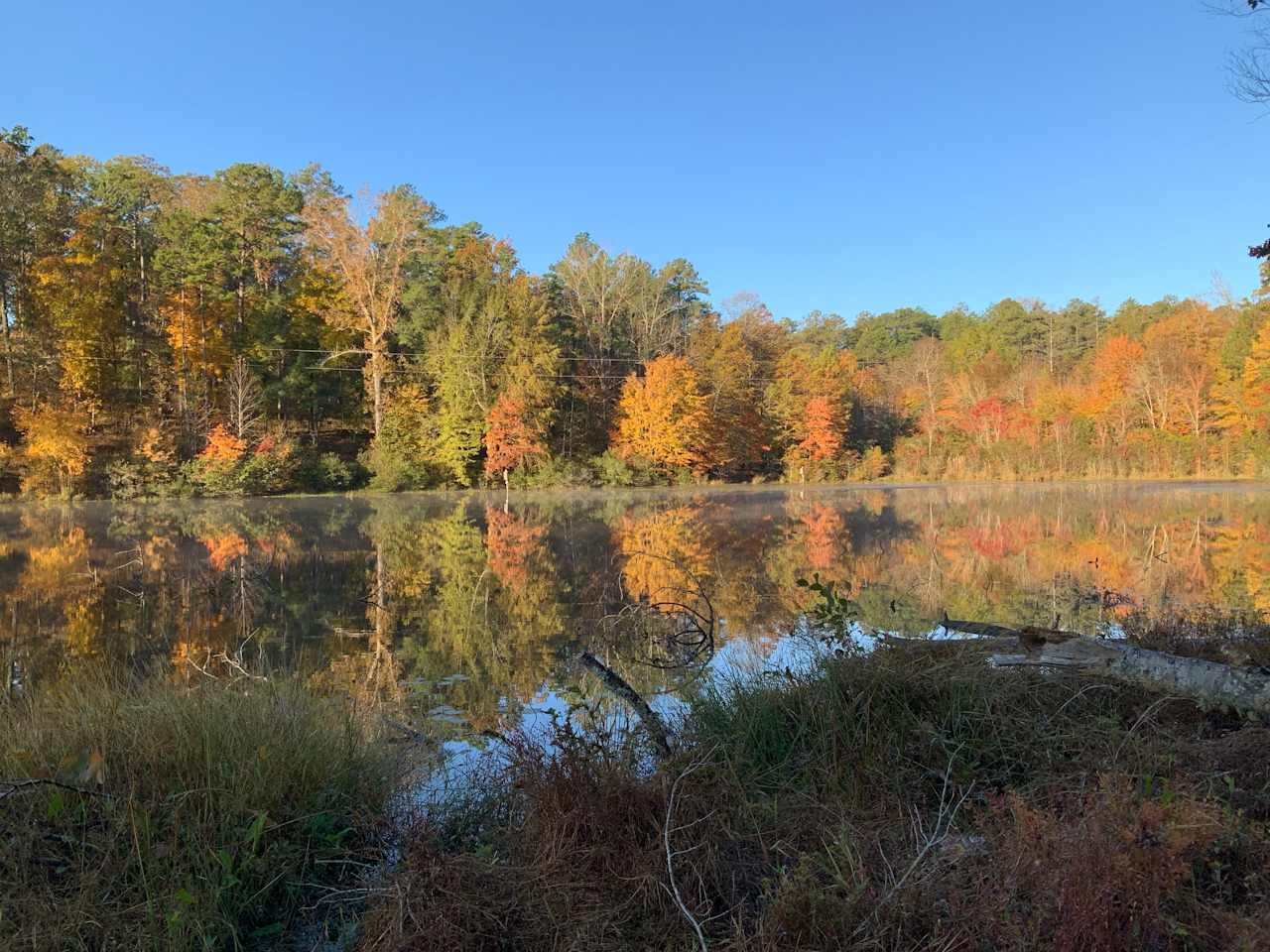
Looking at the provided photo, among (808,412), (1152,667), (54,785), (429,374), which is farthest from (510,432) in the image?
(54,785)

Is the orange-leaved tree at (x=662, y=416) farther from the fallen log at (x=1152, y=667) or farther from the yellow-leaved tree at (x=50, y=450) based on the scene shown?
the fallen log at (x=1152, y=667)

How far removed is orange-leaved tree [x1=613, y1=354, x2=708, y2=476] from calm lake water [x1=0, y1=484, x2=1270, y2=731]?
1742 cm

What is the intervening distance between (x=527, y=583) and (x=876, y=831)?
8.55 meters

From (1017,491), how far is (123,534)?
100ft

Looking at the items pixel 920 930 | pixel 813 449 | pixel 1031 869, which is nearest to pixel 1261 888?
pixel 1031 869

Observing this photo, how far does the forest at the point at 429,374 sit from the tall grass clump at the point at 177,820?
97.8 feet

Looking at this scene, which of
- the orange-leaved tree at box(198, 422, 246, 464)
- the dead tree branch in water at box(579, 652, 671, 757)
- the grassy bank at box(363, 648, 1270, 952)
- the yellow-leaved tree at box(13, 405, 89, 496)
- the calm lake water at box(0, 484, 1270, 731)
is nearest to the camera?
the grassy bank at box(363, 648, 1270, 952)

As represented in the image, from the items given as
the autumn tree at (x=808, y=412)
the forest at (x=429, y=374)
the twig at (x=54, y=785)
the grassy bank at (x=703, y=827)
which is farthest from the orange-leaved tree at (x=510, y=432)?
the twig at (x=54, y=785)

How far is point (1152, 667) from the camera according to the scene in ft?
12.9

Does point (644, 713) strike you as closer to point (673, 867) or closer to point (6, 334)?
point (673, 867)

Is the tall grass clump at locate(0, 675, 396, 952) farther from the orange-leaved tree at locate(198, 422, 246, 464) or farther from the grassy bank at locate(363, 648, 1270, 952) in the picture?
the orange-leaved tree at locate(198, 422, 246, 464)

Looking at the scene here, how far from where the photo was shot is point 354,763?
3654mm

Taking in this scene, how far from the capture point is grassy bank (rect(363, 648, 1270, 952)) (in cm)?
217

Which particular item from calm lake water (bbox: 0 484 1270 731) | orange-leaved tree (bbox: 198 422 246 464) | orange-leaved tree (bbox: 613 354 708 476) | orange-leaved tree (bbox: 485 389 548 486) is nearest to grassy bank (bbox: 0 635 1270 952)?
calm lake water (bbox: 0 484 1270 731)
